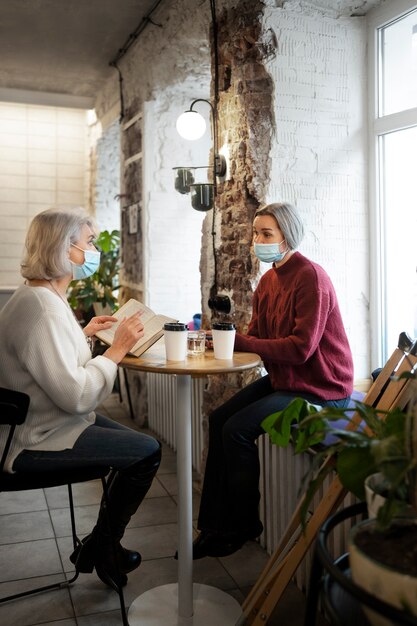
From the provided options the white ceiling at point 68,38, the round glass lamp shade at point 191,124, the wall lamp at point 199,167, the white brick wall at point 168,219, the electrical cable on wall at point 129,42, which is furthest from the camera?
the white brick wall at point 168,219

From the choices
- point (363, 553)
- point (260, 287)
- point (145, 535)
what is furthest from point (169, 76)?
point (363, 553)

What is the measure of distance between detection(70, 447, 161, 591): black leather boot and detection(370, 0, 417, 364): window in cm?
143

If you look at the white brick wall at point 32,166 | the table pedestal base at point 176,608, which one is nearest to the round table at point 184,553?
the table pedestal base at point 176,608

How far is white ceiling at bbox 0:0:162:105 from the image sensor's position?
4145 millimetres

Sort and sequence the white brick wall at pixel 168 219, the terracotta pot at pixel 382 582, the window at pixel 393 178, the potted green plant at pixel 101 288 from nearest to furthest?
the terracotta pot at pixel 382 582 < the window at pixel 393 178 < the white brick wall at pixel 168 219 < the potted green plant at pixel 101 288

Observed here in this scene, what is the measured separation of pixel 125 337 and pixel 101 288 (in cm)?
374

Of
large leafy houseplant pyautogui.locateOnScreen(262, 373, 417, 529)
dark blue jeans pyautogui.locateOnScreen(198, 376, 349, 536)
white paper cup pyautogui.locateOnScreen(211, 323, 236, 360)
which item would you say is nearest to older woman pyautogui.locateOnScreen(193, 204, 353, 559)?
dark blue jeans pyautogui.locateOnScreen(198, 376, 349, 536)

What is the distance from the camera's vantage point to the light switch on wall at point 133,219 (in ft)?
15.7

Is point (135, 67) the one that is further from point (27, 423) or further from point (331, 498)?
point (331, 498)

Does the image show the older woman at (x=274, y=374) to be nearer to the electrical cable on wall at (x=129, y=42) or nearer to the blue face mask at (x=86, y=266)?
the blue face mask at (x=86, y=266)

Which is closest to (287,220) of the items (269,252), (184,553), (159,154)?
(269,252)

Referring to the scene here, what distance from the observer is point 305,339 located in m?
2.35

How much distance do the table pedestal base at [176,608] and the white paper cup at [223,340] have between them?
35.4 inches

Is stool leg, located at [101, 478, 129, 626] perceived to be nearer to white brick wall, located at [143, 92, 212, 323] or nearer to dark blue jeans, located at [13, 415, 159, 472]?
dark blue jeans, located at [13, 415, 159, 472]
